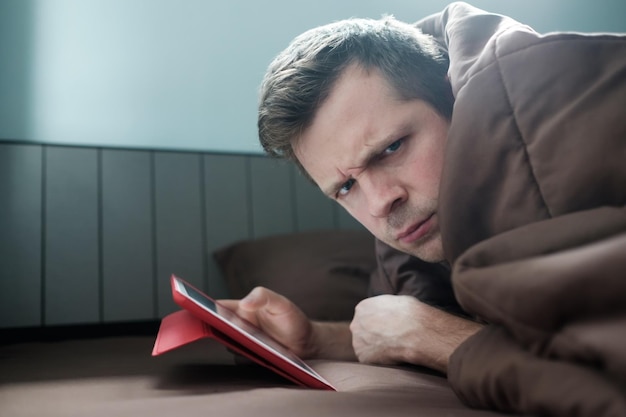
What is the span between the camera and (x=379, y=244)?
1.19m

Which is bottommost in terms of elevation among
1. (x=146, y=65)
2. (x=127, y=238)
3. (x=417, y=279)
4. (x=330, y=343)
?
(x=330, y=343)

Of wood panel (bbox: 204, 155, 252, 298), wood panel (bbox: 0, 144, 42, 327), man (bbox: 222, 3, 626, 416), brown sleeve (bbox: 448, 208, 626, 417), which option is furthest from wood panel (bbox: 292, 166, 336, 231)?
brown sleeve (bbox: 448, 208, 626, 417)

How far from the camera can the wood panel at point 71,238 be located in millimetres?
1725

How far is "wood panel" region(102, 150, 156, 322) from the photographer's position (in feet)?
5.84

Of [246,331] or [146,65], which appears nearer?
[246,331]

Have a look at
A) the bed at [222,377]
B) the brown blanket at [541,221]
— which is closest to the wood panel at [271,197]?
the bed at [222,377]

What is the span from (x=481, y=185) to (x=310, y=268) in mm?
1117

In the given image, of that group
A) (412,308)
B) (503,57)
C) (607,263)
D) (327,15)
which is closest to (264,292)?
(412,308)

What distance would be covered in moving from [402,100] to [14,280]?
127 cm

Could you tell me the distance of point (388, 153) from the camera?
943mm

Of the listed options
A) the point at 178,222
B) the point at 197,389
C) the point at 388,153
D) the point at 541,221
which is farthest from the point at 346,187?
the point at 178,222

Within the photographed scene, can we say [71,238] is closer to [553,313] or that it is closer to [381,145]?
[381,145]

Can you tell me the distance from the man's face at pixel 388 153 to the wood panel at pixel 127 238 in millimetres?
992

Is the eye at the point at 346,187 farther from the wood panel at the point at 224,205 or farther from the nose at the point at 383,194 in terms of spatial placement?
the wood panel at the point at 224,205
